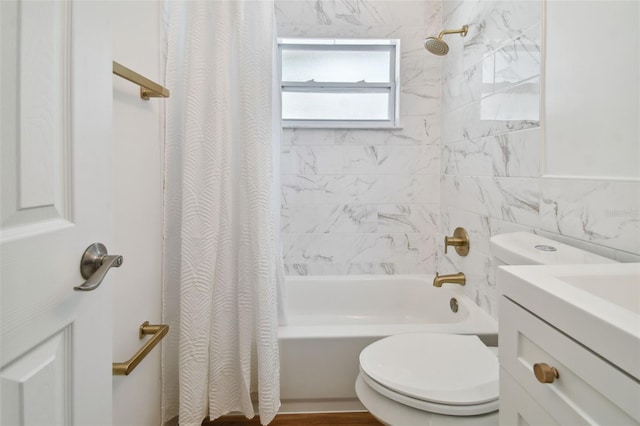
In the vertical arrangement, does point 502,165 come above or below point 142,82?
Answer: below

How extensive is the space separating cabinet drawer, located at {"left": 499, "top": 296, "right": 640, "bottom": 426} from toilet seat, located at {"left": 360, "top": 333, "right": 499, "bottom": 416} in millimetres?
291

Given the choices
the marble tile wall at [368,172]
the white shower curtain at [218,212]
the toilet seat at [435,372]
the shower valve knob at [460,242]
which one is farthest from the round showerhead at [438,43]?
the toilet seat at [435,372]

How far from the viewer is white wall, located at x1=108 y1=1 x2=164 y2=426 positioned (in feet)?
3.44

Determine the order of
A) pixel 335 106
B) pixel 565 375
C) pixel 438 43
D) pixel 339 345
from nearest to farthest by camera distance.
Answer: pixel 565 375 < pixel 339 345 < pixel 438 43 < pixel 335 106

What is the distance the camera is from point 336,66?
7.97ft

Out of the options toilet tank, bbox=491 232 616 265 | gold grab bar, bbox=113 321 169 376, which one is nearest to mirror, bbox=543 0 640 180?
toilet tank, bbox=491 232 616 265

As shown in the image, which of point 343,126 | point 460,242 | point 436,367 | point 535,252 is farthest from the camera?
point 343,126

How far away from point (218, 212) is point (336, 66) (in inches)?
60.9

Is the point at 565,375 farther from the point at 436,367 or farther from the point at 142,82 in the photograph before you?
the point at 142,82

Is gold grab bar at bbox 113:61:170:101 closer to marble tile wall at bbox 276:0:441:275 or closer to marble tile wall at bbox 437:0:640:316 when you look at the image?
marble tile wall at bbox 276:0:441:275

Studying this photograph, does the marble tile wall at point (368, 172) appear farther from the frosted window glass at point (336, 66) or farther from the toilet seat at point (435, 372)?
the toilet seat at point (435, 372)

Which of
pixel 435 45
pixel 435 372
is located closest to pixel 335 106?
pixel 435 45

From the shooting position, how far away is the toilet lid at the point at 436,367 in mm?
995

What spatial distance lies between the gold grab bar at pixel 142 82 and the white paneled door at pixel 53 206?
0.25 metres
